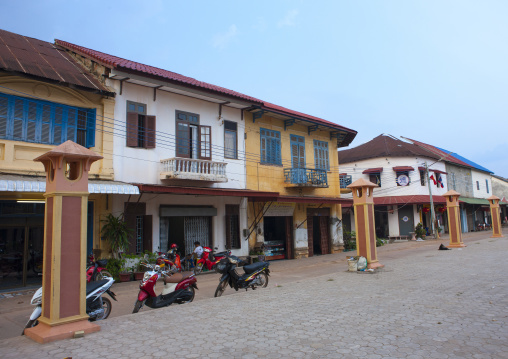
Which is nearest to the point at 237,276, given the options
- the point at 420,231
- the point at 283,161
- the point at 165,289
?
the point at 165,289

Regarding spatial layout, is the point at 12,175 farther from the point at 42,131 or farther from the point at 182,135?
the point at 182,135

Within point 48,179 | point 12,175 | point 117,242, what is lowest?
point 117,242

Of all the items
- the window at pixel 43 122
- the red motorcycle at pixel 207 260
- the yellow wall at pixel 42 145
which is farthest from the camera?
the red motorcycle at pixel 207 260

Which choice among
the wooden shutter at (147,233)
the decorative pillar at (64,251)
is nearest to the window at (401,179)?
the wooden shutter at (147,233)

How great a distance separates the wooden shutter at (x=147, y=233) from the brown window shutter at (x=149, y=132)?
2472 mm

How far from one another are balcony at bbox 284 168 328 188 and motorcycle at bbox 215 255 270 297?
8.24 m

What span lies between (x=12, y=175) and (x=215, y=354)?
27.1 feet

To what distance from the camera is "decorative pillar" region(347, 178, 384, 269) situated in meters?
12.0

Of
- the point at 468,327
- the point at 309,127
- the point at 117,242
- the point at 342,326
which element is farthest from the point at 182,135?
the point at 468,327

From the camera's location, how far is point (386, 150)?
3061cm

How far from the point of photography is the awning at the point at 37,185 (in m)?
9.02

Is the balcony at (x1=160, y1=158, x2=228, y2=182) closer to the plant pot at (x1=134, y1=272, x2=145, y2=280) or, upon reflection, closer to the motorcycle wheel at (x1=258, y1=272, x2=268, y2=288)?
the plant pot at (x1=134, y1=272, x2=145, y2=280)

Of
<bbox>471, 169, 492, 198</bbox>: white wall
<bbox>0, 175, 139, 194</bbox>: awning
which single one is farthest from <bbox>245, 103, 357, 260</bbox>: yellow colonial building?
<bbox>471, 169, 492, 198</bbox>: white wall

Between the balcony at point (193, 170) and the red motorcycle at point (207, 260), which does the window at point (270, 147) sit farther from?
the red motorcycle at point (207, 260)
